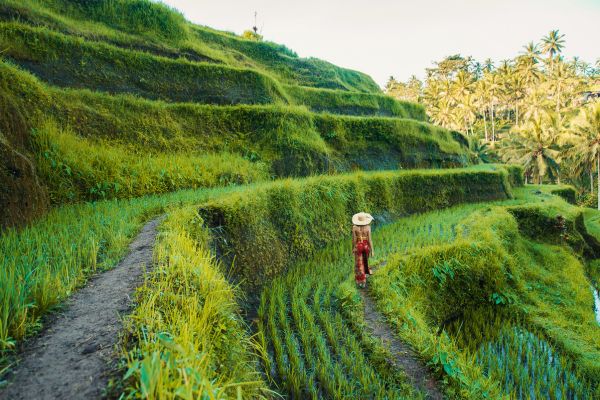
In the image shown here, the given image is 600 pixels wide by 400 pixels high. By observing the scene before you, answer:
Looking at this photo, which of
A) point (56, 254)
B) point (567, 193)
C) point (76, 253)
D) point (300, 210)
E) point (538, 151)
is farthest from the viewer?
point (538, 151)

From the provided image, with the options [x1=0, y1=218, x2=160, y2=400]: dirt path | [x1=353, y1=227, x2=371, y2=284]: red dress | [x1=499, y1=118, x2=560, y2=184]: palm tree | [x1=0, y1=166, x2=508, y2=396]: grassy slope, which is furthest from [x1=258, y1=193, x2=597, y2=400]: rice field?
[x1=499, y1=118, x2=560, y2=184]: palm tree

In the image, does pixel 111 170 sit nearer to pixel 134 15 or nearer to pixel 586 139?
pixel 134 15

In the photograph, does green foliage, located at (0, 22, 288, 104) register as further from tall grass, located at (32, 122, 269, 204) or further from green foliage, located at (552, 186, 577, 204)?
green foliage, located at (552, 186, 577, 204)

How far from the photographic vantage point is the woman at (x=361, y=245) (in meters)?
5.05

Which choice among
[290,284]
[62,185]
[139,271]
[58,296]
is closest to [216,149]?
[62,185]

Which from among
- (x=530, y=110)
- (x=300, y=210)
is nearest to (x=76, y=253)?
(x=300, y=210)

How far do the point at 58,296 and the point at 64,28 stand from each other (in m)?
9.87

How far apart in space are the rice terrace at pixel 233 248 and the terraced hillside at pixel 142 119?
47 mm

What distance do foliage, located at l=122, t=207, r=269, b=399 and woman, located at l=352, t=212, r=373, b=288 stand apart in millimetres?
2256

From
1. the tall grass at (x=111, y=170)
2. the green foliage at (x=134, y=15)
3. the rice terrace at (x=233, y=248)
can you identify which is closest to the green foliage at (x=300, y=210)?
the rice terrace at (x=233, y=248)

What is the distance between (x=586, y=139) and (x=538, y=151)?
3.28 metres

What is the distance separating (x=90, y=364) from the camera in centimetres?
175

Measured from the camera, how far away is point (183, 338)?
76.9 inches

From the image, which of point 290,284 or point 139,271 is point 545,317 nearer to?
point 290,284
